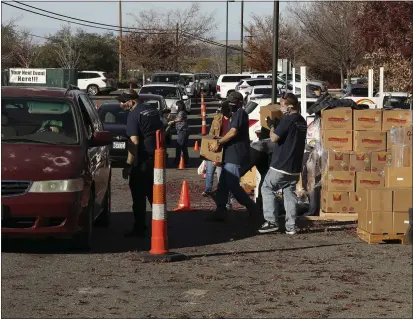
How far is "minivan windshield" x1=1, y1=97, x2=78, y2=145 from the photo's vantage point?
34.9 feet

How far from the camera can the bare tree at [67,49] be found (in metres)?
70.1

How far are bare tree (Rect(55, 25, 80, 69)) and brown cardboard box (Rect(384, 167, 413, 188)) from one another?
5818cm

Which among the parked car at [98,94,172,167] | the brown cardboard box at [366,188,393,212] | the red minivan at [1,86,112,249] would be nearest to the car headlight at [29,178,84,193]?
the red minivan at [1,86,112,249]

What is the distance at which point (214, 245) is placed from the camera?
1107cm

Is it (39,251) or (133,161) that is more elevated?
(133,161)

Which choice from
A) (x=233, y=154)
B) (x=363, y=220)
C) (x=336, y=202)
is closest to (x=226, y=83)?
(x=336, y=202)

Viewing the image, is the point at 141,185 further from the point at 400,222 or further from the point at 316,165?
the point at 316,165

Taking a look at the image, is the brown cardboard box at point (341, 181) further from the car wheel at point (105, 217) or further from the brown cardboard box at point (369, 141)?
the car wheel at point (105, 217)

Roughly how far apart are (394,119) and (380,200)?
2.58 m

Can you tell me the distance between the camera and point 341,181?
1328 centimetres

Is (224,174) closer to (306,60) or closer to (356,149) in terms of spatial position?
(356,149)

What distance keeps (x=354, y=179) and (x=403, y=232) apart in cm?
238

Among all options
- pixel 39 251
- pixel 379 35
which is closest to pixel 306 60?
pixel 379 35

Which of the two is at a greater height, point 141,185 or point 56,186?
point 56,186
